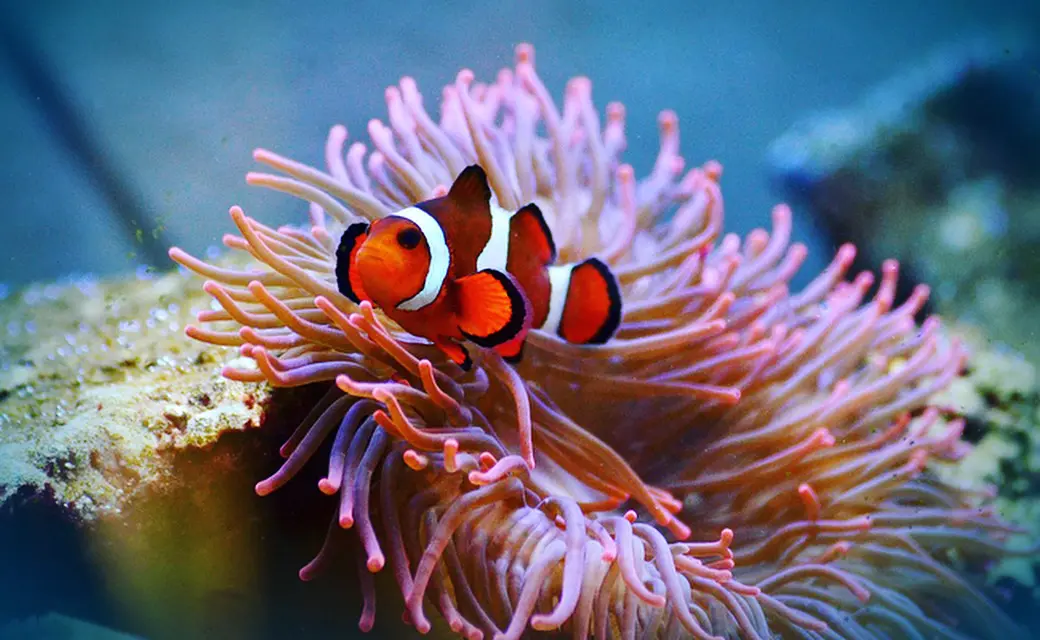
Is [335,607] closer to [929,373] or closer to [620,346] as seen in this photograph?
[620,346]

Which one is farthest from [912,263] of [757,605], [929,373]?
[757,605]

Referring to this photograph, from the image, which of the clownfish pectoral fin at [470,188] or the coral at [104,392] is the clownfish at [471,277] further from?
the coral at [104,392]

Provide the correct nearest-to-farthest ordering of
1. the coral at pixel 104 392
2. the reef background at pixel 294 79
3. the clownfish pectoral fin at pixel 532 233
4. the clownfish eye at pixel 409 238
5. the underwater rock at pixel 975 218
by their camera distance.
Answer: the clownfish eye at pixel 409 238 < the coral at pixel 104 392 < the clownfish pectoral fin at pixel 532 233 < the underwater rock at pixel 975 218 < the reef background at pixel 294 79

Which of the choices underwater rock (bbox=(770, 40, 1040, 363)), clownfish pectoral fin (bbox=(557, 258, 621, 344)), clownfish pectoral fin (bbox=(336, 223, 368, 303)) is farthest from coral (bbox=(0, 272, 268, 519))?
underwater rock (bbox=(770, 40, 1040, 363))

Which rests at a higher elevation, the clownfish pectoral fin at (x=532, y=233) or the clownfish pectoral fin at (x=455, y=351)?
the clownfish pectoral fin at (x=532, y=233)

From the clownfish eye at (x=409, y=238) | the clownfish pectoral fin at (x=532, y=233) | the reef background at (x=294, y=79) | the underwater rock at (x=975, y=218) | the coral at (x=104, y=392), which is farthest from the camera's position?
the reef background at (x=294, y=79)

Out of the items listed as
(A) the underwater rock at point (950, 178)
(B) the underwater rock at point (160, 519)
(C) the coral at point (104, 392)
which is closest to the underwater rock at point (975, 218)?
(A) the underwater rock at point (950, 178)

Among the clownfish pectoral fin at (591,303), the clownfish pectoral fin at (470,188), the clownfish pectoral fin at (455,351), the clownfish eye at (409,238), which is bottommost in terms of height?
the clownfish pectoral fin at (455,351)

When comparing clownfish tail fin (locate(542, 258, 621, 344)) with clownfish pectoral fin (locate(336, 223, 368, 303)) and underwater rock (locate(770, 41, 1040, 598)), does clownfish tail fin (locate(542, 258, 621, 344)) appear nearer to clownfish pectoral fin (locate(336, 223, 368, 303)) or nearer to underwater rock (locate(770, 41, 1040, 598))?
clownfish pectoral fin (locate(336, 223, 368, 303))

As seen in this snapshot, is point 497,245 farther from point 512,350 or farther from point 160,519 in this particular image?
point 160,519
